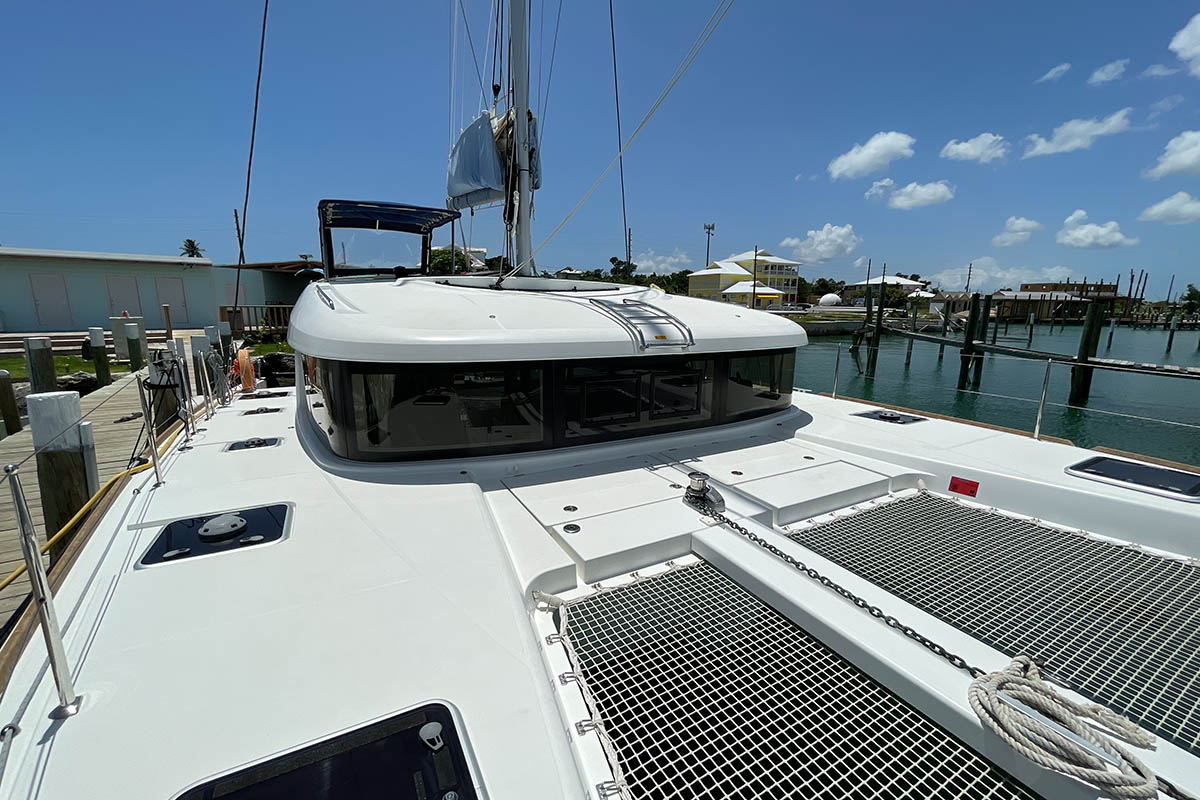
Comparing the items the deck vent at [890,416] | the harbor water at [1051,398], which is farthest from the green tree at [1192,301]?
the deck vent at [890,416]

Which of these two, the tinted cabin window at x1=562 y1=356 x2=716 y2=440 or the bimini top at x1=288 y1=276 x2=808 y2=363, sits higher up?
the bimini top at x1=288 y1=276 x2=808 y2=363

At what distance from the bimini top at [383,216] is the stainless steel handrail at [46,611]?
4.52 meters

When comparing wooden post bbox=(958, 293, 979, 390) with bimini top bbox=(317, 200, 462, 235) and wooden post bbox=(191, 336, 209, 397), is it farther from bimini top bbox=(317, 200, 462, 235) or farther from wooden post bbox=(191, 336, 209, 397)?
wooden post bbox=(191, 336, 209, 397)

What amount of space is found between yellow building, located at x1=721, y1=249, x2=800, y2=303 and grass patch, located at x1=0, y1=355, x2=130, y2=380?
64.9 meters

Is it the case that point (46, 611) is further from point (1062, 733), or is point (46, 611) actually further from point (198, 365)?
point (198, 365)

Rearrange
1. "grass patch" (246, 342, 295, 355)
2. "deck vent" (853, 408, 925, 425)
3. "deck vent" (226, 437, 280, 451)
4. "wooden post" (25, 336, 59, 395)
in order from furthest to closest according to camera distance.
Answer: "grass patch" (246, 342, 295, 355) → "wooden post" (25, 336, 59, 395) → "deck vent" (853, 408, 925, 425) → "deck vent" (226, 437, 280, 451)

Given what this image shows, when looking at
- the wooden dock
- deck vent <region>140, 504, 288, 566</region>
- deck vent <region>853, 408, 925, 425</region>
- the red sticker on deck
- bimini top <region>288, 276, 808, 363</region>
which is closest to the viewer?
deck vent <region>140, 504, 288, 566</region>

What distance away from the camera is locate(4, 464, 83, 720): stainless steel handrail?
1.28m

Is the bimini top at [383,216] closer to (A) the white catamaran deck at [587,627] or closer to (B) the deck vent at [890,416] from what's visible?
(A) the white catamaran deck at [587,627]

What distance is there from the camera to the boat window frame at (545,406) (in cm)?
317

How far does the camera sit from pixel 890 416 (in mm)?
4848

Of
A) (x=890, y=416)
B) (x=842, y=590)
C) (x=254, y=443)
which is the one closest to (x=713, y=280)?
(x=890, y=416)

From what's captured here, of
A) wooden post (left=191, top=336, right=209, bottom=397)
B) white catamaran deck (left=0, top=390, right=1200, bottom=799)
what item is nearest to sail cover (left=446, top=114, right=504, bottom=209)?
wooden post (left=191, top=336, right=209, bottom=397)

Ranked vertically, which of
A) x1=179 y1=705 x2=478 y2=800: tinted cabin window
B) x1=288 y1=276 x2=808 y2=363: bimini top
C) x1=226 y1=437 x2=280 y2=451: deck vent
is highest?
x1=288 y1=276 x2=808 y2=363: bimini top
